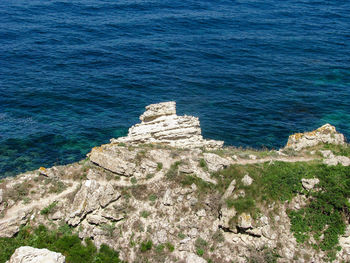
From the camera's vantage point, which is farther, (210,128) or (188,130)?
(210,128)

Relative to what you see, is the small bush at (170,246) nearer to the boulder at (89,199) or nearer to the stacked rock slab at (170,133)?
the boulder at (89,199)

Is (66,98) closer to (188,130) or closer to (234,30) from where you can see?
(188,130)

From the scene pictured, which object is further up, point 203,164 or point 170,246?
point 203,164

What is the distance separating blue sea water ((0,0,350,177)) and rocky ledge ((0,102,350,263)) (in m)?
14.4

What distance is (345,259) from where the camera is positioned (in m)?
23.7

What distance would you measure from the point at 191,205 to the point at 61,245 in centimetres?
1091

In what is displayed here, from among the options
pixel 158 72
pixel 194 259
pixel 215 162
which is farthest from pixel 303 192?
pixel 158 72

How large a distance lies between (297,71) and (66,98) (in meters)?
47.6

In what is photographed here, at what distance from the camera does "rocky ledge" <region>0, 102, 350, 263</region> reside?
79.9 feet

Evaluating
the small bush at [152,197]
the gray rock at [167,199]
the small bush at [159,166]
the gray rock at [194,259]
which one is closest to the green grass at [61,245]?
the small bush at [152,197]

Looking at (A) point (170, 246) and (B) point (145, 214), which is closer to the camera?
(A) point (170, 246)

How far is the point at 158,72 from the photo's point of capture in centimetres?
6450

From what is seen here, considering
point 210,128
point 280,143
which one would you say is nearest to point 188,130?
point 210,128

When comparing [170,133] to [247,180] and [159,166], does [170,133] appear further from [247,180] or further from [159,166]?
[247,180]
